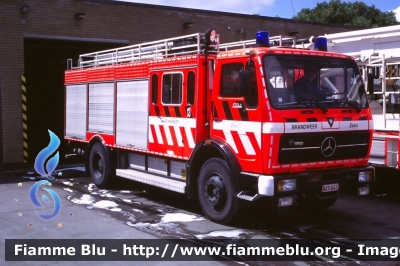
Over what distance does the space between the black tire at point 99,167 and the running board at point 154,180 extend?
0.41 m

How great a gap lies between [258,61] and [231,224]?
2488 mm

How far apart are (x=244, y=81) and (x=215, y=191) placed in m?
1.79

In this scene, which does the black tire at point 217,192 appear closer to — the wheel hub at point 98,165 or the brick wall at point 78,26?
the wheel hub at point 98,165

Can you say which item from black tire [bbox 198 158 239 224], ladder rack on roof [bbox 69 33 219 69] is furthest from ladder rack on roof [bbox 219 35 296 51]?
black tire [bbox 198 158 239 224]

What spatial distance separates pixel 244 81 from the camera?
7512mm

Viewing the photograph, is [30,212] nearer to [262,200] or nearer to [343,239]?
[262,200]

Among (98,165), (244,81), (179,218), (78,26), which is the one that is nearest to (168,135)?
(179,218)

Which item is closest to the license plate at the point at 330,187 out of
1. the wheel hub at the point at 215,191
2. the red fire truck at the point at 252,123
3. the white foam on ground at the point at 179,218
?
the red fire truck at the point at 252,123

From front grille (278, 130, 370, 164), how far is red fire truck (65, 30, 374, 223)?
15 mm

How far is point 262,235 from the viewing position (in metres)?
7.50

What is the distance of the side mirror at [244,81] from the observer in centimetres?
747

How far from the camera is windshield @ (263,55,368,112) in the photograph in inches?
296

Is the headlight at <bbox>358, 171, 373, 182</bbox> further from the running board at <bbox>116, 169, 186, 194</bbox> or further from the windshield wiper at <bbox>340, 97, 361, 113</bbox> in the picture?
the running board at <bbox>116, 169, 186, 194</bbox>

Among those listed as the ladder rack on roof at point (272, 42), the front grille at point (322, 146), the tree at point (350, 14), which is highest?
the tree at point (350, 14)
